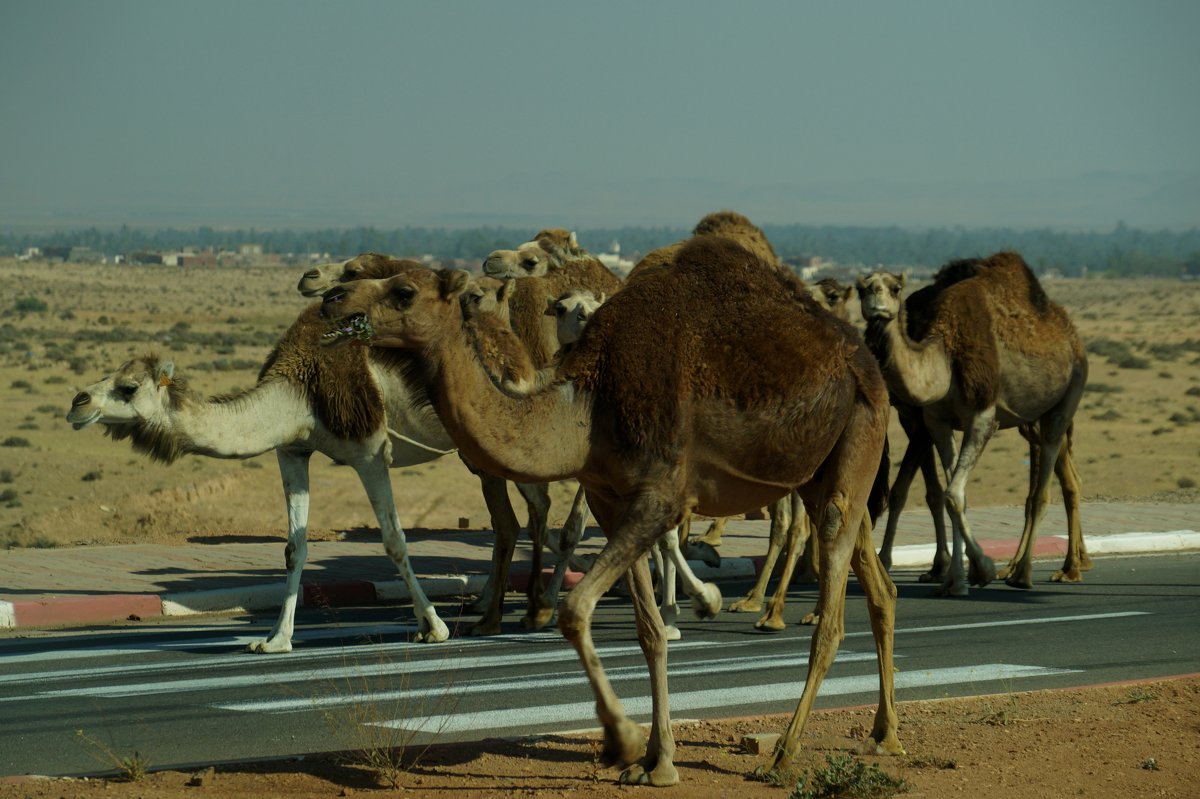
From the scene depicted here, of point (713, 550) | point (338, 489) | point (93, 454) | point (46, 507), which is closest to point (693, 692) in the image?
point (713, 550)

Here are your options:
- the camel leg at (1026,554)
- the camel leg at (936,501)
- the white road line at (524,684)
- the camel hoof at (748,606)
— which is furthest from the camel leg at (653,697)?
the camel leg at (1026,554)

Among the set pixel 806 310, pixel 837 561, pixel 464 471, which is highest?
pixel 806 310

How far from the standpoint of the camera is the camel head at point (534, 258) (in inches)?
521

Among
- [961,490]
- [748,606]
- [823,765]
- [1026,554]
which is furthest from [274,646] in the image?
[1026,554]

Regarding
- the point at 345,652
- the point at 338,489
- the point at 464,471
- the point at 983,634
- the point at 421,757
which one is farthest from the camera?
the point at 464,471

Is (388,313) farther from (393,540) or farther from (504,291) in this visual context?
(393,540)

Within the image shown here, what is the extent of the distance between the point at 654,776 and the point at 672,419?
1541mm

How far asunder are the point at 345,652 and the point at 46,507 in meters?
15.3

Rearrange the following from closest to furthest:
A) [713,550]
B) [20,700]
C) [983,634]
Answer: [20,700]
[983,634]
[713,550]

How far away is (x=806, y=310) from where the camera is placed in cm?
827

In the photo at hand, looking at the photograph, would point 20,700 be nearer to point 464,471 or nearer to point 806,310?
point 806,310

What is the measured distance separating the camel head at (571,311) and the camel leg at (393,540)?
5.74ft

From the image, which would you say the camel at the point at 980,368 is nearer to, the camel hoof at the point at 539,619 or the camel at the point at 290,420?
the camel hoof at the point at 539,619

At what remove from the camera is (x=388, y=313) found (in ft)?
23.8
